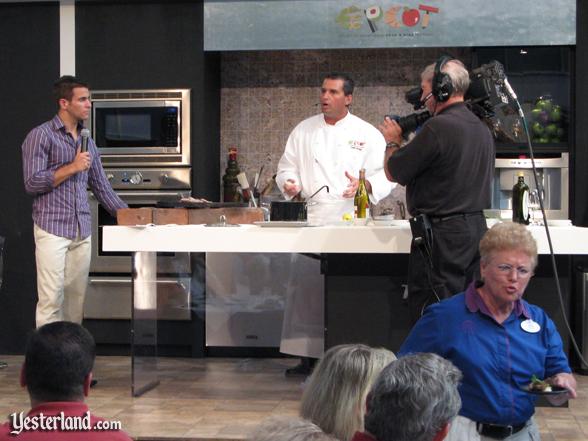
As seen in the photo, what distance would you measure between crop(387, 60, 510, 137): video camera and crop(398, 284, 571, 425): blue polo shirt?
4.52 ft

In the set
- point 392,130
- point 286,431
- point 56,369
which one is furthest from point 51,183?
point 286,431

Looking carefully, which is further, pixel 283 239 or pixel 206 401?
pixel 206 401

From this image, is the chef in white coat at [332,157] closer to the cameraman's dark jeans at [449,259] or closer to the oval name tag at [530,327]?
the cameraman's dark jeans at [449,259]

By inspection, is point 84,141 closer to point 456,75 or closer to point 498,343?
point 456,75

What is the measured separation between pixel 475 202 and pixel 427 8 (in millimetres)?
2589

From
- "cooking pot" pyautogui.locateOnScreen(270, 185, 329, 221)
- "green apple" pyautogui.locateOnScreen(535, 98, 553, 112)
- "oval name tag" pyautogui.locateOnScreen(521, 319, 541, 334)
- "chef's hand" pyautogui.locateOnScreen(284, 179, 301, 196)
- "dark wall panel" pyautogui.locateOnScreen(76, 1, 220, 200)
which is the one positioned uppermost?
"dark wall panel" pyautogui.locateOnScreen(76, 1, 220, 200)

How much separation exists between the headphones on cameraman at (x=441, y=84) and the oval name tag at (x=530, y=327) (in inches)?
52.3

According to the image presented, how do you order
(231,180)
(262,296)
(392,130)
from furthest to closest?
(231,180) → (262,296) → (392,130)

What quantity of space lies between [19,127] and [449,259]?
3.84 m

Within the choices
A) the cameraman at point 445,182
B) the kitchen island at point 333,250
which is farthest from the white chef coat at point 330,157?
the cameraman at point 445,182

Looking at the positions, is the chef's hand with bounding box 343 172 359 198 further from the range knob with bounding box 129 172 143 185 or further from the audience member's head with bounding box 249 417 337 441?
the audience member's head with bounding box 249 417 337 441

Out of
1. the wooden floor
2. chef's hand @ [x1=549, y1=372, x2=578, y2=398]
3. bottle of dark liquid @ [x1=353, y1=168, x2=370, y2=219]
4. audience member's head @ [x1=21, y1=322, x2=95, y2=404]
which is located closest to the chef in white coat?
bottle of dark liquid @ [x1=353, y1=168, x2=370, y2=219]

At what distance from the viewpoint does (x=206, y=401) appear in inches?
207

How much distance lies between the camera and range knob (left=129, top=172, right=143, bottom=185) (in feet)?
22.6
